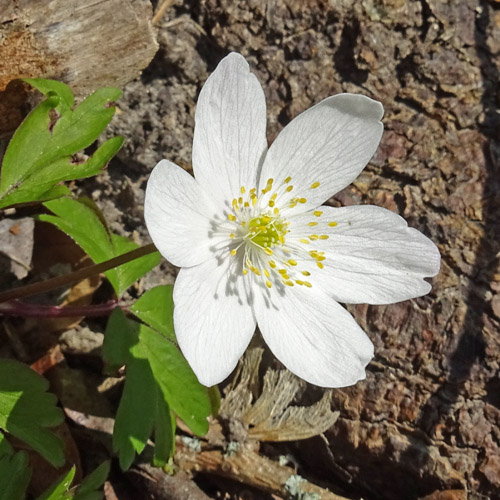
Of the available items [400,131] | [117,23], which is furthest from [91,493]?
[400,131]

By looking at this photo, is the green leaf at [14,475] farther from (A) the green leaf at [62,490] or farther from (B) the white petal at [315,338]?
(B) the white petal at [315,338]

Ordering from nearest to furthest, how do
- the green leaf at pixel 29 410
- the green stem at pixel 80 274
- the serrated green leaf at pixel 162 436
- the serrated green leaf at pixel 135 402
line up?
the green stem at pixel 80 274 → the green leaf at pixel 29 410 → the serrated green leaf at pixel 135 402 → the serrated green leaf at pixel 162 436

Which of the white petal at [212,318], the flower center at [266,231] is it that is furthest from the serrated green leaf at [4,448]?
the flower center at [266,231]

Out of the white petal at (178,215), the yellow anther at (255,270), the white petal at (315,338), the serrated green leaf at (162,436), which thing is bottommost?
the serrated green leaf at (162,436)

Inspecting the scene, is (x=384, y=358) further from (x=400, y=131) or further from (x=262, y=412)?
(x=400, y=131)

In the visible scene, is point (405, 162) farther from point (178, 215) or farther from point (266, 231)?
point (178, 215)

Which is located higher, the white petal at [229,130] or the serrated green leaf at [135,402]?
the white petal at [229,130]
